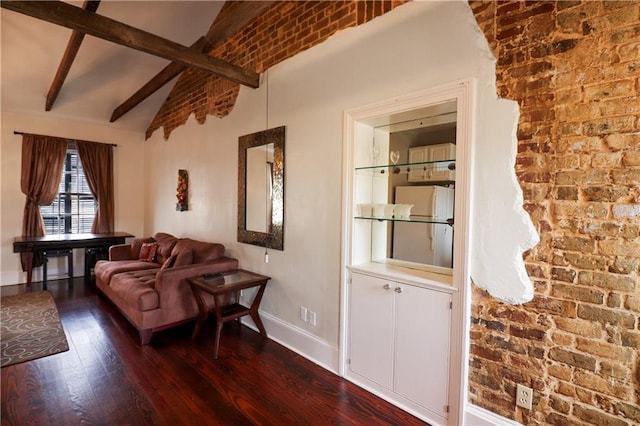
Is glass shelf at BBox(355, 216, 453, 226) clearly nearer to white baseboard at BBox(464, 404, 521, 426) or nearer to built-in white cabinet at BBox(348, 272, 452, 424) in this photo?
built-in white cabinet at BBox(348, 272, 452, 424)

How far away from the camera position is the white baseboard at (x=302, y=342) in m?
2.61

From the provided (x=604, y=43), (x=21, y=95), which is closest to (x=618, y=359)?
(x=604, y=43)

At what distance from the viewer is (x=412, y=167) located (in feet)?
7.77

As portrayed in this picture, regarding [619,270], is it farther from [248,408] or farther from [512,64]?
[248,408]

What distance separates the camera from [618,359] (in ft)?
4.79

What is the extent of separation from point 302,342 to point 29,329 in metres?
2.91

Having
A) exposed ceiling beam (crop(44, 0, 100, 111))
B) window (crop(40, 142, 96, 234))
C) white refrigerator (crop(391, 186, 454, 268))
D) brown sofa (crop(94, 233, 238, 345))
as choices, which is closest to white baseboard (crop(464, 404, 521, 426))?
white refrigerator (crop(391, 186, 454, 268))

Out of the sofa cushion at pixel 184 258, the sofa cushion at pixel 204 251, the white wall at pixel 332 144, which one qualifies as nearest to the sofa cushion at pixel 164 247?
the white wall at pixel 332 144

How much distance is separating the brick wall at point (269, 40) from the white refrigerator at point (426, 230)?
136cm

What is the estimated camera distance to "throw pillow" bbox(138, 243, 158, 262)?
15.3 feet

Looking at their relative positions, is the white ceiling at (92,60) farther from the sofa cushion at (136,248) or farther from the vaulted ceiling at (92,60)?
the sofa cushion at (136,248)

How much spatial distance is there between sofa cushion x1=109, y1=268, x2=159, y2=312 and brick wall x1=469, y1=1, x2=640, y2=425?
294cm

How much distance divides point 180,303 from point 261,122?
210cm

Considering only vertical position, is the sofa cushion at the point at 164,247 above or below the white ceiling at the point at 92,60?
below
